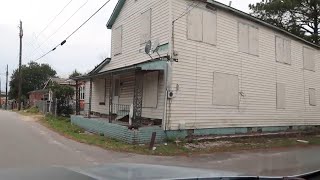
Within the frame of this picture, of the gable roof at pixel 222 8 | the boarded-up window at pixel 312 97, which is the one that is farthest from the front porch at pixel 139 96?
the boarded-up window at pixel 312 97

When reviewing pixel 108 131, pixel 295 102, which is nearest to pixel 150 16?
pixel 108 131

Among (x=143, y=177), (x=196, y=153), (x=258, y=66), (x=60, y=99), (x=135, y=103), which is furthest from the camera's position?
(x=60, y=99)

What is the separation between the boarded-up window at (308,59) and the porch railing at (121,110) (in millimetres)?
12328

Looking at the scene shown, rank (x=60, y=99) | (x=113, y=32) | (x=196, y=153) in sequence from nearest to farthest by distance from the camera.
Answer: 1. (x=196, y=153)
2. (x=113, y=32)
3. (x=60, y=99)

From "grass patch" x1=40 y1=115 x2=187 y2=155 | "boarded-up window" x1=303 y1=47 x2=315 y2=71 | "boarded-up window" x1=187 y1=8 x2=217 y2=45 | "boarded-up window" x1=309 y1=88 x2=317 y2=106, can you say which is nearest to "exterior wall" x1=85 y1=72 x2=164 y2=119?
"grass patch" x1=40 y1=115 x2=187 y2=155

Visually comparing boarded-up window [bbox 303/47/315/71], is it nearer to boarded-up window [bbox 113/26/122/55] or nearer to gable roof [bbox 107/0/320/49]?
gable roof [bbox 107/0/320/49]

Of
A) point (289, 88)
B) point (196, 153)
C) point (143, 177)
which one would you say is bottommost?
point (196, 153)

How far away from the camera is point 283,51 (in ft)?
81.4

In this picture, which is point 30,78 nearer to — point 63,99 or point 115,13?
point 63,99

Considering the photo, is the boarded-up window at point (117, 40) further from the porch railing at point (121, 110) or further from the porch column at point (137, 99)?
the porch column at point (137, 99)

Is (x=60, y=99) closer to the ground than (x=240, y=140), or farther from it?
farther from it

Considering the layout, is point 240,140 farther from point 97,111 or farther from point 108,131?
point 97,111

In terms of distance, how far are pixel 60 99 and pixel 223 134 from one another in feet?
52.8

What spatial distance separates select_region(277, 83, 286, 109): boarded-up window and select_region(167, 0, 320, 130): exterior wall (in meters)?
0.31
